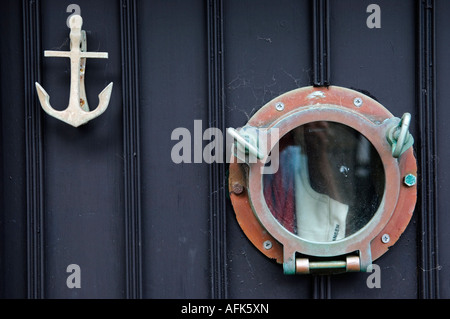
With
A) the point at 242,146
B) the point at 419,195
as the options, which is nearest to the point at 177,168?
the point at 242,146

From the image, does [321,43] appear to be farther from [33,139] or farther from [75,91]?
[33,139]

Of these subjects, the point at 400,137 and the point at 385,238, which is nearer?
the point at 400,137

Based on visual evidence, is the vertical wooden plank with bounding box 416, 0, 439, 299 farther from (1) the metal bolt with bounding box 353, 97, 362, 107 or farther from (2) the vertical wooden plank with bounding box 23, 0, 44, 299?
(2) the vertical wooden plank with bounding box 23, 0, 44, 299

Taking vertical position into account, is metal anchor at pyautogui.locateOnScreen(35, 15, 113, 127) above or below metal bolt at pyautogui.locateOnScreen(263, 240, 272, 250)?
above

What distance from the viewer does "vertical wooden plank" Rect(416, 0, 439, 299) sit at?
1.69 metres

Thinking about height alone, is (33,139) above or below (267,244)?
above

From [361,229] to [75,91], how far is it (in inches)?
36.3

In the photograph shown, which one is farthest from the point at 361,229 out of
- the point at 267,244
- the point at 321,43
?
the point at 321,43

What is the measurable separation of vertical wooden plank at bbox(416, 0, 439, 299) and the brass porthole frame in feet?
0.15

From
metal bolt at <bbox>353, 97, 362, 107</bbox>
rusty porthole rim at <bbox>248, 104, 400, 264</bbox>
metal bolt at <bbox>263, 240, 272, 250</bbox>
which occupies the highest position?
metal bolt at <bbox>353, 97, 362, 107</bbox>

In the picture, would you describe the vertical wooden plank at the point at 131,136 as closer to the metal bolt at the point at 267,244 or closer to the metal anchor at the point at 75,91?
the metal anchor at the point at 75,91

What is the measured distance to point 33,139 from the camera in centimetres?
166

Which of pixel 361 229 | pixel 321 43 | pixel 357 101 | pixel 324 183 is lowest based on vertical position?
pixel 361 229

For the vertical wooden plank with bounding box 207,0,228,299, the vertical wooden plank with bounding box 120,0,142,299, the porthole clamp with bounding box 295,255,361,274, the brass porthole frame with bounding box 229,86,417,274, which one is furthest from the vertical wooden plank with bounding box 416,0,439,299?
the vertical wooden plank with bounding box 120,0,142,299
